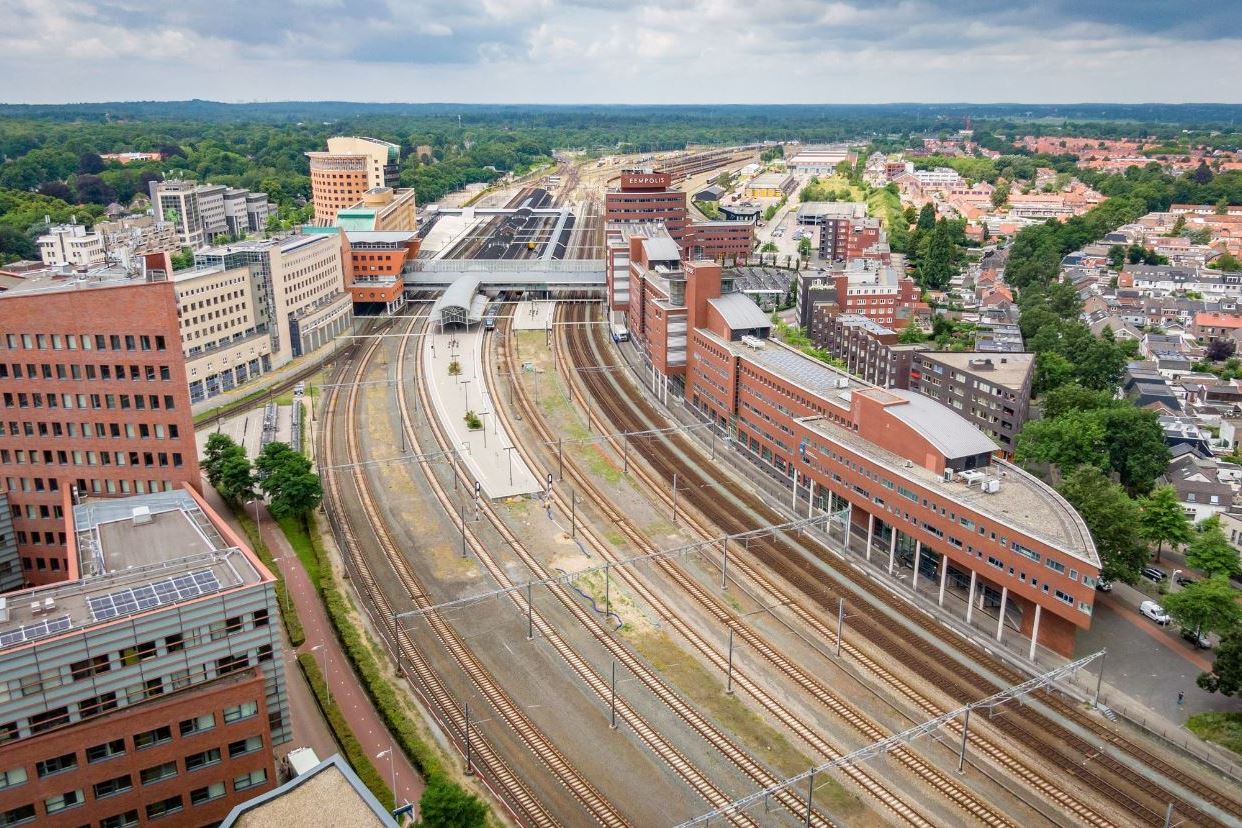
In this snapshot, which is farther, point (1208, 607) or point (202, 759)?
point (1208, 607)

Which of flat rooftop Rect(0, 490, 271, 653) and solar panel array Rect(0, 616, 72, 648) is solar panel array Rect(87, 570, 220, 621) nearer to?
flat rooftop Rect(0, 490, 271, 653)

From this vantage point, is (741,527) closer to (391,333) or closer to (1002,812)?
(1002,812)

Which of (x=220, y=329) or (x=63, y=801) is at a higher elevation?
(x=220, y=329)

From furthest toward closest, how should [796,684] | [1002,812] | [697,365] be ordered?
[697,365], [796,684], [1002,812]

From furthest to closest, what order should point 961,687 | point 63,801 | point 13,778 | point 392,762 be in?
point 961,687 < point 392,762 < point 63,801 < point 13,778

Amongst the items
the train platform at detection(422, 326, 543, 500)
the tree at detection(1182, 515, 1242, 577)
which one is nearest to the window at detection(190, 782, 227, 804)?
the train platform at detection(422, 326, 543, 500)

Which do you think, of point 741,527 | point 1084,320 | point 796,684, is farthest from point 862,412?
point 1084,320

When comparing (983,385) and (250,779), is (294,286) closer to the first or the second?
(983,385)

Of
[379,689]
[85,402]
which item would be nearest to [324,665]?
[379,689]
